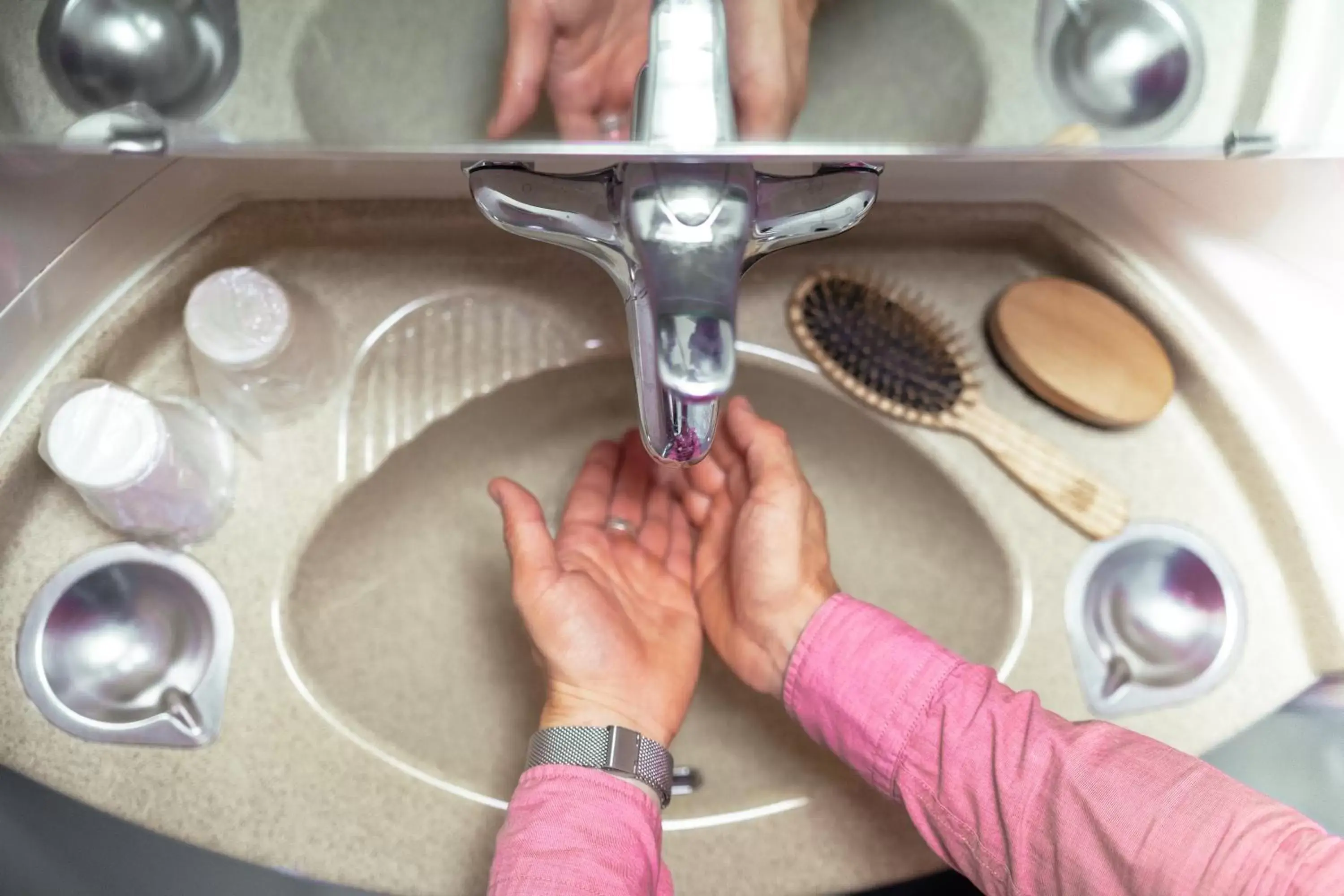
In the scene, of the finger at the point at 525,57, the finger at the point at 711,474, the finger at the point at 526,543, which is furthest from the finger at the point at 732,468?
the finger at the point at 525,57

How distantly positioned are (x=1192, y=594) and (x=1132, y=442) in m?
0.10

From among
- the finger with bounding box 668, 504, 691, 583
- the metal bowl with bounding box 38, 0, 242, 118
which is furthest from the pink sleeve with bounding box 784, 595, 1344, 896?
the metal bowl with bounding box 38, 0, 242, 118

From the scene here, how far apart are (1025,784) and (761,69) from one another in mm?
346

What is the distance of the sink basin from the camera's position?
537mm

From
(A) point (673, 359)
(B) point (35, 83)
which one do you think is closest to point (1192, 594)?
(A) point (673, 359)

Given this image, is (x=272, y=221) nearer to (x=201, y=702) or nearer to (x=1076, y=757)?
(x=201, y=702)

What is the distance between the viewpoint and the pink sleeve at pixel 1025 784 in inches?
14.7

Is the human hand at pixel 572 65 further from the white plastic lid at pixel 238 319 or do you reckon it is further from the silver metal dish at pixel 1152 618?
the silver metal dish at pixel 1152 618

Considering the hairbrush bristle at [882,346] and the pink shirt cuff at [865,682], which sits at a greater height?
the hairbrush bristle at [882,346]

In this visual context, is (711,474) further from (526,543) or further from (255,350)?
(255,350)

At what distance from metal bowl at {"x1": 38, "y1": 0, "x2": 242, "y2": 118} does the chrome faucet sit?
0.15 metres

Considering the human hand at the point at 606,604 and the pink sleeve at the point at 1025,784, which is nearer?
the pink sleeve at the point at 1025,784

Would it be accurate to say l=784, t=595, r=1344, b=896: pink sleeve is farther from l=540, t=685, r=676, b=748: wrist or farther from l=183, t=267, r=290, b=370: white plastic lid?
l=183, t=267, r=290, b=370: white plastic lid

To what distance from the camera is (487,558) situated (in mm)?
594
